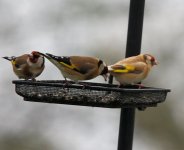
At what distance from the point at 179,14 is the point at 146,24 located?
481 mm

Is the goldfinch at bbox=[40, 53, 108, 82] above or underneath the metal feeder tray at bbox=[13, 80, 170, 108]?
above

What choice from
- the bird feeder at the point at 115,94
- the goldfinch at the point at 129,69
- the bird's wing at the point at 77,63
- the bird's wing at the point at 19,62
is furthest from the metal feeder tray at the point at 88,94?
the bird's wing at the point at 19,62

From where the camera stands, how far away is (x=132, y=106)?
16.3 feet

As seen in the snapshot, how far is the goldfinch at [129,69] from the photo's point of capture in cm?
533

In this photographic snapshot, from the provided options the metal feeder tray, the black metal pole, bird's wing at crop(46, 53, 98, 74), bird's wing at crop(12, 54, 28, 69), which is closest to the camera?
the metal feeder tray

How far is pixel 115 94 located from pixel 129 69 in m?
0.48

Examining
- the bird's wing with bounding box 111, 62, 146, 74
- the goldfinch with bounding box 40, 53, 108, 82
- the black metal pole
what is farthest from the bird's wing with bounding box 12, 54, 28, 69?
the black metal pole

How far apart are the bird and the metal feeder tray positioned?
2.31 feet

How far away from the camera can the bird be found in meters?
5.88

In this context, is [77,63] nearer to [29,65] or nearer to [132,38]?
[132,38]

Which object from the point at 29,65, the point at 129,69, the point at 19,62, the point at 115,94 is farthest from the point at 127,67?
the point at 19,62

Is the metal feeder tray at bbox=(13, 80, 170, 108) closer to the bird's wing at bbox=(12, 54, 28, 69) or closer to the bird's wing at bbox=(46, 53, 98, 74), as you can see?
the bird's wing at bbox=(46, 53, 98, 74)

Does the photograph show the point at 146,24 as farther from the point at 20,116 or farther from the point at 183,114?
the point at 20,116

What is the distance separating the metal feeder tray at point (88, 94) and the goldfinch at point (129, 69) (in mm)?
269
